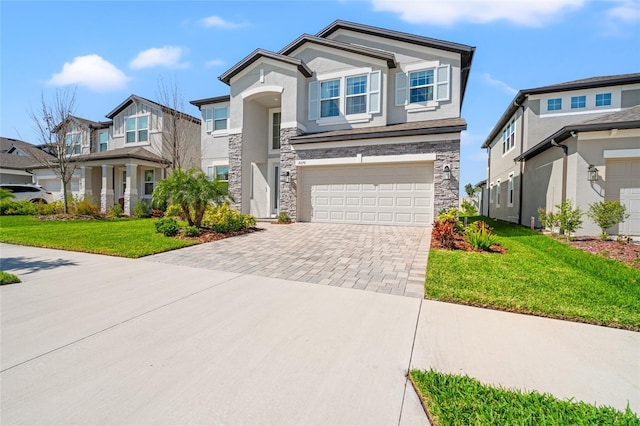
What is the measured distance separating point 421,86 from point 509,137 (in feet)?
28.6

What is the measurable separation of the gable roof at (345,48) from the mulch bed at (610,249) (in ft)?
32.7

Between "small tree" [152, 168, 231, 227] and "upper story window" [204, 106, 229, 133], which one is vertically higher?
"upper story window" [204, 106, 229, 133]

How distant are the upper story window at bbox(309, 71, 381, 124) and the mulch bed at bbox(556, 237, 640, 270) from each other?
354 inches

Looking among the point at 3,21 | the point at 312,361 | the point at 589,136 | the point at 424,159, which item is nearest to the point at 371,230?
the point at 424,159

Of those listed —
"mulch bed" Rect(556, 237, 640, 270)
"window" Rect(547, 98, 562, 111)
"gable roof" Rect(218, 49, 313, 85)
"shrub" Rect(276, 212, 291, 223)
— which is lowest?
"mulch bed" Rect(556, 237, 640, 270)

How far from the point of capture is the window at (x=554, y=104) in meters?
14.5

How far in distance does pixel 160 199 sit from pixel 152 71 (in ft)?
36.4

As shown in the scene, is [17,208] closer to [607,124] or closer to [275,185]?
[275,185]

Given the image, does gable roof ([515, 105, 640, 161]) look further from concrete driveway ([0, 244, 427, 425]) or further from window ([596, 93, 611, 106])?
concrete driveway ([0, 244, 427, 425])

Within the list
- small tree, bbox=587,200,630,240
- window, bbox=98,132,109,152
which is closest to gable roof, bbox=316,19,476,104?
small tree, bbox=587,200,630,240

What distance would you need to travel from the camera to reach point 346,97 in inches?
564

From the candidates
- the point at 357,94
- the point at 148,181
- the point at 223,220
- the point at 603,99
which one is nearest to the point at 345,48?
the point at 357,94

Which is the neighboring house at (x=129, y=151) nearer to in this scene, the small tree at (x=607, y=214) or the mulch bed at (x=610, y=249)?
the mulch bed at (x=610, y=249)

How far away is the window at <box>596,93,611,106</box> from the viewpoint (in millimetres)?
13859
